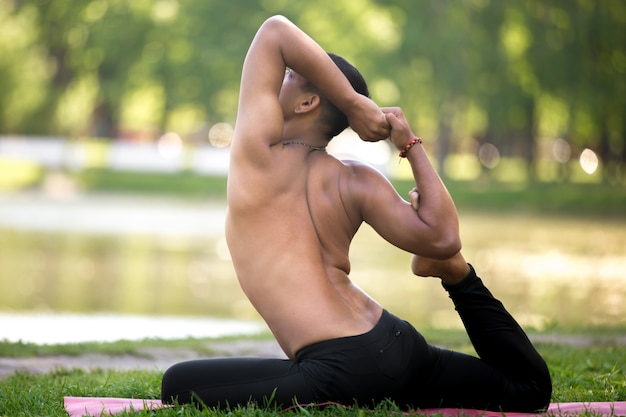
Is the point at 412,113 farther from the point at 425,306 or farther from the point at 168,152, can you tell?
the point at 425,306

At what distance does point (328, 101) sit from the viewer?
3900 mm

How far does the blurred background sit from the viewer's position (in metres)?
17.5

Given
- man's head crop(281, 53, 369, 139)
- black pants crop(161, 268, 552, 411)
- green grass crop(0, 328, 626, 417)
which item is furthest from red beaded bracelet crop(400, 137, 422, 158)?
green grass crop(0, 328, 626, 417)

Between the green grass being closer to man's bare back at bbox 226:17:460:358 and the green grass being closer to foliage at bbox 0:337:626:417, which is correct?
foliage at bbox 0:337:626:417

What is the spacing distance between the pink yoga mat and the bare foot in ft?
1.92

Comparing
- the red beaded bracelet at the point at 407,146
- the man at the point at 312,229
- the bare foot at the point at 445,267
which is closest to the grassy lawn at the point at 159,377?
the man at the point at 312,229

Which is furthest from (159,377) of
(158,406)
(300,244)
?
(300,244)

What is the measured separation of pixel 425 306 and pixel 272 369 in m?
8.96

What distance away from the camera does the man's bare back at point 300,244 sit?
149 inches

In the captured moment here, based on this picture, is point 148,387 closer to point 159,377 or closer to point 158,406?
point 159,377

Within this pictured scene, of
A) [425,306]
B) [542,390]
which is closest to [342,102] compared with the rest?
[542,390]

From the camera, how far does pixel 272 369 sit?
152 inches

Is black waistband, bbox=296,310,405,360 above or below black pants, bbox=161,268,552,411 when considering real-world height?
above

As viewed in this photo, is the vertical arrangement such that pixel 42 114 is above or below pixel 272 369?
above
